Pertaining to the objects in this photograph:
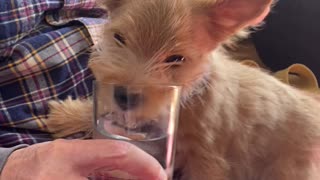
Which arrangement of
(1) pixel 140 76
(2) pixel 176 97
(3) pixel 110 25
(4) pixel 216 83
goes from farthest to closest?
(4) pixel 216 83 < (3) pixel 110 25 < (1) pixel 140 76 < (2) pixel 176 97

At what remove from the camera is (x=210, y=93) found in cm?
104

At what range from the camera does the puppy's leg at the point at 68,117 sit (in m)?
1.08

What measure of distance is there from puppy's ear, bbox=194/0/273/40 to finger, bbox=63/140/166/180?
36 centimetres

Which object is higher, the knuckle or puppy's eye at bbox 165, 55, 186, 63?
puppy's eye at bbox 165, 55, 186, 63

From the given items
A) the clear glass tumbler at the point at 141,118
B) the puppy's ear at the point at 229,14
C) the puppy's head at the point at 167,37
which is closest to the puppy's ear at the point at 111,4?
the puppy's head at the point at 167,37

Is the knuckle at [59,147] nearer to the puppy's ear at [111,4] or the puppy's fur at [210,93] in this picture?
the puppy's fur at [210,93]

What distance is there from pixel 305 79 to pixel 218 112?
0.49 meters

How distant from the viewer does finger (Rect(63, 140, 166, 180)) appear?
2.27 feet

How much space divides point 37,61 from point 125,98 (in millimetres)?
470

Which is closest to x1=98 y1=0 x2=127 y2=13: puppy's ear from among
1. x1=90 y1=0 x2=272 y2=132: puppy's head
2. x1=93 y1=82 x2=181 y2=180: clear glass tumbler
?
x1=90 y1=0 x2=272 y2=132: puppy's head

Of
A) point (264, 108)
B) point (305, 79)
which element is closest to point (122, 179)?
point (264, 108)

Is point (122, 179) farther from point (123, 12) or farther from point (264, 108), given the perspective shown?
point (264, 108)

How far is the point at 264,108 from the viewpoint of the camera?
1.10 m

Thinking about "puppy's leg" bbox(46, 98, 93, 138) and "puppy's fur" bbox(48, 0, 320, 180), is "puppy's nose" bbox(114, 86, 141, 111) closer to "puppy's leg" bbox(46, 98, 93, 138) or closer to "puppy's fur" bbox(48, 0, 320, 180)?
"puppy's fur" bbox(48, 0, 320, 180)
